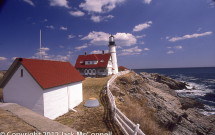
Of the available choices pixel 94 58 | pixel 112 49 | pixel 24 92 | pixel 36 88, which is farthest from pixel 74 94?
pixel 112 49

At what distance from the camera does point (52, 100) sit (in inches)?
419

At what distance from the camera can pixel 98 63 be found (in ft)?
116

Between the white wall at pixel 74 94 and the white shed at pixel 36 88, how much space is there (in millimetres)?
971

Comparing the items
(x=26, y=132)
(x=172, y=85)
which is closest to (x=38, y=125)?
(x=26, y=132)

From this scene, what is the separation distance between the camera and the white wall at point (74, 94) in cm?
1357

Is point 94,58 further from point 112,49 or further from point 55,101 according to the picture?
point 55,101

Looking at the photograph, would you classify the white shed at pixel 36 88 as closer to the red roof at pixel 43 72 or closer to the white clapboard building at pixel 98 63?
the red roof at pixel 43 72

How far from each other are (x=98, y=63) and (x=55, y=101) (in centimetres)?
2492

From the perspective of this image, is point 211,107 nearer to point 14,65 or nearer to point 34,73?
point 34,73

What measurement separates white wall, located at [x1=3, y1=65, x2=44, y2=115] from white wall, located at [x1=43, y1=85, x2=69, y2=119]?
432 millimetres

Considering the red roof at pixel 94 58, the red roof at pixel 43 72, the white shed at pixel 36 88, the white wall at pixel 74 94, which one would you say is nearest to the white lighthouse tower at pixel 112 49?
the red roof at pixel 94 58

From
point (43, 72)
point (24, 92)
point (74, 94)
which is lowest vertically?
point (74, 94)

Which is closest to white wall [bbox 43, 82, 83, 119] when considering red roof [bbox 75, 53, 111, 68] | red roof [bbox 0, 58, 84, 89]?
red roof [bbox 0, 58, 84, 89]

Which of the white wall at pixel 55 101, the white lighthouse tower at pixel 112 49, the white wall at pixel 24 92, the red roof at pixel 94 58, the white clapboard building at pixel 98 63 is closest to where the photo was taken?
the white wall at pixel 24 92
